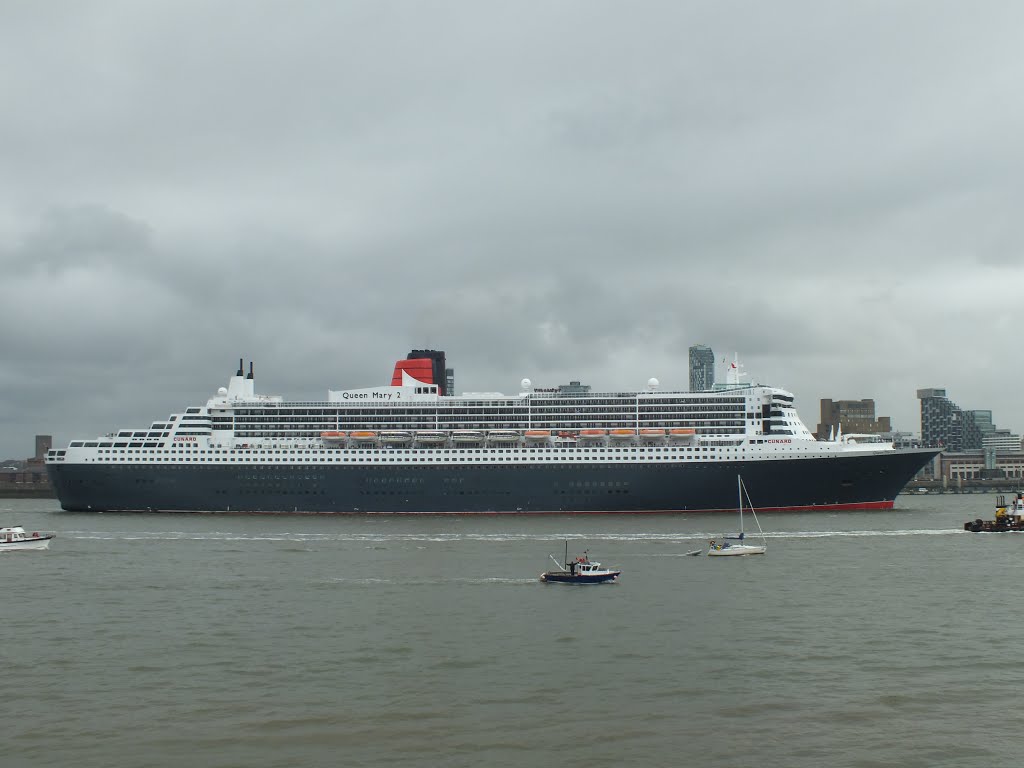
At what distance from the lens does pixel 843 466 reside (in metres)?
70.7

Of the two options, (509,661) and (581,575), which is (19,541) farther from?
(509,661)

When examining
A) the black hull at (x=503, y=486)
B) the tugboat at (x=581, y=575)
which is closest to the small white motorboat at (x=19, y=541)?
the black hull at (x=503, y=486)

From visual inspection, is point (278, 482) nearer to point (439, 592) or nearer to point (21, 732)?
point (439, 592)

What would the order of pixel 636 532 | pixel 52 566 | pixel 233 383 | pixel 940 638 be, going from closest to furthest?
pixel 940 638 < pixel 52 566 < pixel 636 532 < pixel 233 383

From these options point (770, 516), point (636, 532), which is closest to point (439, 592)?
point (636, 532)

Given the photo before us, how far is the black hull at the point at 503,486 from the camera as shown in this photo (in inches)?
2781

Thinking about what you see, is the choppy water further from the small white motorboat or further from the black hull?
the black hull

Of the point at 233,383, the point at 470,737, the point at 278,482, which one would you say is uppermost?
the point at 233,383

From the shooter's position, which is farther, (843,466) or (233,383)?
(233,383)

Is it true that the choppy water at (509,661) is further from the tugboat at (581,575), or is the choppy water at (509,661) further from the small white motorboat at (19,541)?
the small white motorboat at (19,541)

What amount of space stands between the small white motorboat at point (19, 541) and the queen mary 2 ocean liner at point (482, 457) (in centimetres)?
2580

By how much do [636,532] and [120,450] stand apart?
43.4 metres

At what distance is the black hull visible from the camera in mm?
70625

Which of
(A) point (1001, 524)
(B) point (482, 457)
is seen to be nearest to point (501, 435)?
(B) point (482, 457)
